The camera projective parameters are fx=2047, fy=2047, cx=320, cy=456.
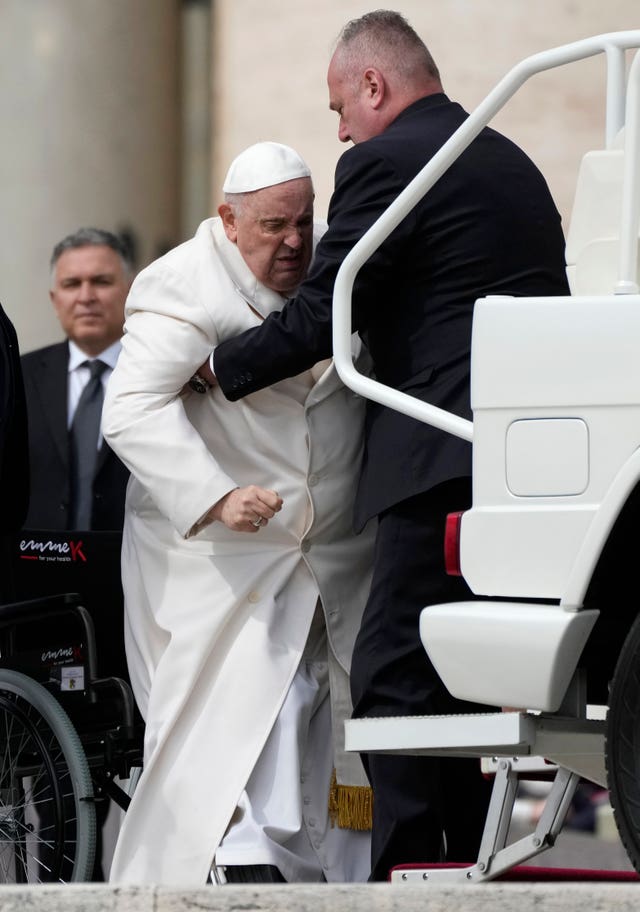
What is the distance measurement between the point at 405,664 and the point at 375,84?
139 cm

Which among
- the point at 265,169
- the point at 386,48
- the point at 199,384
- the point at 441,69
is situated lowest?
the point at 199,384

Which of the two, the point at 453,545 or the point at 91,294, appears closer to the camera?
the point at 453,545

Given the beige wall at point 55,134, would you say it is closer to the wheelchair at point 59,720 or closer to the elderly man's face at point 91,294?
the elderly man's face at point 91,294

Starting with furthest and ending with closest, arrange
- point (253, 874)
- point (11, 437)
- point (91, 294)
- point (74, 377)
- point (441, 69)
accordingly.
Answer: point (441, 69), point (91, 294), point (74, 377), point (11, 437), point (253, 874)

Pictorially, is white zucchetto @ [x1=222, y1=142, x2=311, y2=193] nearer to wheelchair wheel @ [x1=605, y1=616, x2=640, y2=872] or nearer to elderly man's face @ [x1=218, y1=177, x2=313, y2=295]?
elderly man's face @ [x1=218, y1=177, x2=313, y2=295]

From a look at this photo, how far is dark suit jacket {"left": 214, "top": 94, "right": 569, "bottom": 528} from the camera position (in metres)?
4.59

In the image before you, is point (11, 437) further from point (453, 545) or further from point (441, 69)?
point (441, 69)

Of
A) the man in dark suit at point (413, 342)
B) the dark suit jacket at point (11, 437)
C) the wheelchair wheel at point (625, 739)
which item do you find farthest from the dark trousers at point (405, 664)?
the dark suit jacket at point (11, 437)

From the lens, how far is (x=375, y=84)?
16.0 feet

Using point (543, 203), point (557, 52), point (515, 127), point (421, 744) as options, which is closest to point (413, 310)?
point (543, 203)

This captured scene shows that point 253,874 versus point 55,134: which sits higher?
point 55,134

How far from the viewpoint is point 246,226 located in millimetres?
4973

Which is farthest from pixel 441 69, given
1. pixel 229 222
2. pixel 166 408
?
pixel 166 408

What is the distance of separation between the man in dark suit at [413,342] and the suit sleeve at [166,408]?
0.80 ft
